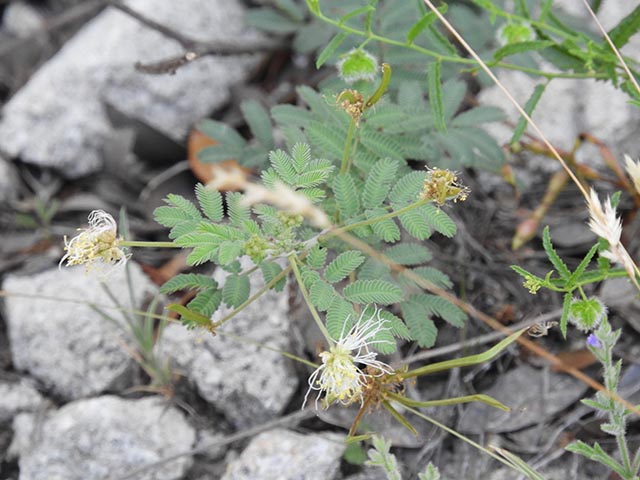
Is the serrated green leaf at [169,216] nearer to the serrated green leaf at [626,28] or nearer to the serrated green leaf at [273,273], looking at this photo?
the serrated green leaf at [273,273]

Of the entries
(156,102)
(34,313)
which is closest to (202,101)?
(156,102)

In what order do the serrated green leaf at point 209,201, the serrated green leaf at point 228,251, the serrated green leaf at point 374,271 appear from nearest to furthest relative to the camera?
the serrated green leaf at point 228,251 < the serrated green leaf at point 209,201 < the serrated green leaf at point 374,271

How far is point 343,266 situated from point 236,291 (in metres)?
0.33

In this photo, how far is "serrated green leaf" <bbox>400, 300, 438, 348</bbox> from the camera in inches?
91.0

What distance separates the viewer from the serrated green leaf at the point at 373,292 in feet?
6.60

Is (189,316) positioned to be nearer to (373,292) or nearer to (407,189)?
(373,292)

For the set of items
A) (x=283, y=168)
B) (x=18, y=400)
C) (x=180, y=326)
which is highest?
(x=283, y=168)

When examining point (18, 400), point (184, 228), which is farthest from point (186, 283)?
point (18, 400)

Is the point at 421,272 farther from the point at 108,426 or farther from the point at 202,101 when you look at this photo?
the point at 202,101

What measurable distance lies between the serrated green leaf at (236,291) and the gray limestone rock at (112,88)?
1456 millimetres

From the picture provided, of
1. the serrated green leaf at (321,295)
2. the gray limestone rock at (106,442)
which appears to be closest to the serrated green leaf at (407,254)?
the serrated green leaf at (321,295)

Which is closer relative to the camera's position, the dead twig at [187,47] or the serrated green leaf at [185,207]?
the serrated green leaf at [185,207]

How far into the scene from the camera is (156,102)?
3727mm

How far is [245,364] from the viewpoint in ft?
8.79
